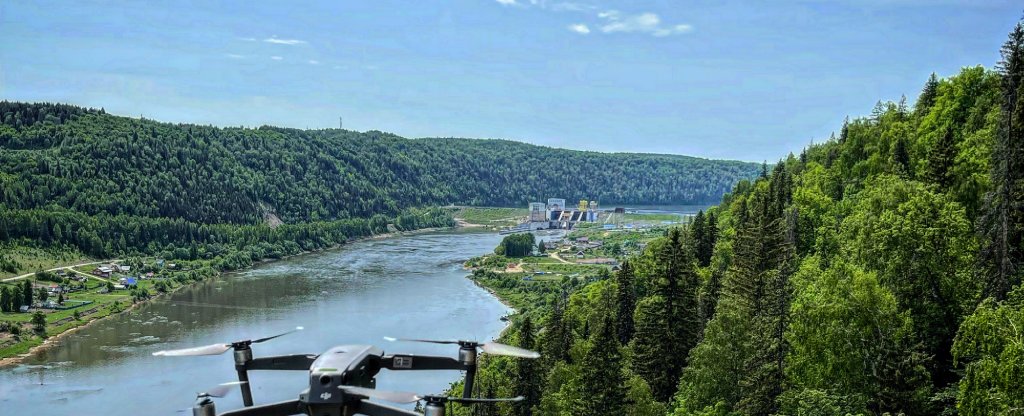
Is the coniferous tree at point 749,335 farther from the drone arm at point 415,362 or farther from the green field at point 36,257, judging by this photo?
the green field at point 36,257

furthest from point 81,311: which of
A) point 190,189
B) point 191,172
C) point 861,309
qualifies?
point 191,172

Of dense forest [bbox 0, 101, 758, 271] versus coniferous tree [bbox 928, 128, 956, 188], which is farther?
dense forest [bbox 0, 101, 758, 271]

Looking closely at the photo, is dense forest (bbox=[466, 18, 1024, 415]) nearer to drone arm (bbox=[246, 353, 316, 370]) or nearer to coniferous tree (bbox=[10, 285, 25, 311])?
drone arm (bbox=[246, 353, 316, 370])

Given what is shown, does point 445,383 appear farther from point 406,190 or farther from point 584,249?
point 406,190

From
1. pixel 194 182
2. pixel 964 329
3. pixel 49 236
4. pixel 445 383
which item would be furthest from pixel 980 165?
pixel 194 182

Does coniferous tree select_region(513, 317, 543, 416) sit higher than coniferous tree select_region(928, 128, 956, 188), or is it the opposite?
coniferous tree select_region(928, 128, 956, 188)

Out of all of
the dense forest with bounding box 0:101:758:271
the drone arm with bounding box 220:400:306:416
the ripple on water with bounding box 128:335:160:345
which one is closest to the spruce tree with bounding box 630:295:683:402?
the drone arm with bounding box 220:400:306:416

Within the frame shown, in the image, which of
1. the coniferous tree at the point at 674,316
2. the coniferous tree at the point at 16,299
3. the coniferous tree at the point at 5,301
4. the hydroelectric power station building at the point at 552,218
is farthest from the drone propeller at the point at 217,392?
the hydroelectric power station building at the point at 552,218

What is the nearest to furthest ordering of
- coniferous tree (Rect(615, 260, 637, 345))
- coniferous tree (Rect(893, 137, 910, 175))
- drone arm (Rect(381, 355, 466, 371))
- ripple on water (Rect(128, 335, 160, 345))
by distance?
drone arm (Rect(381, 355, 466, 371))
coniferous tree (Rect(893, 137, 910, 175))
coniferous tree (Rect(615, 260, 637, 345))
ripple on water (Rect(128, 335, 160, 345))
